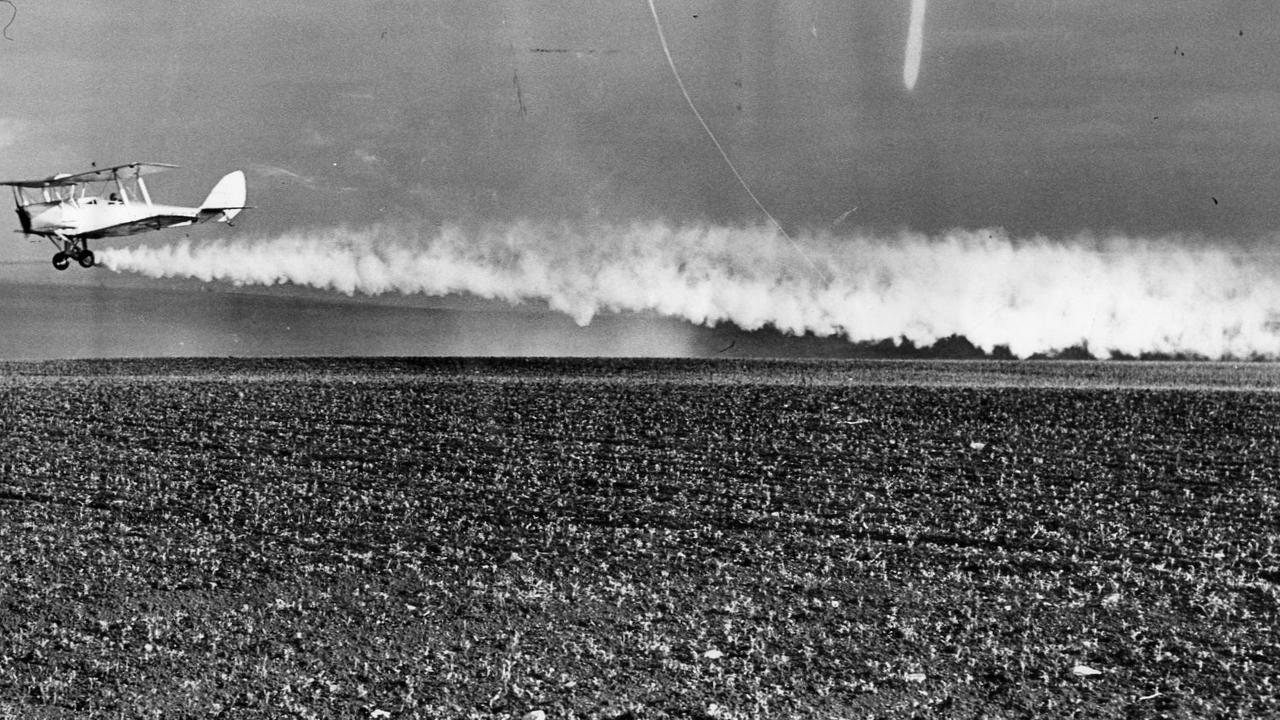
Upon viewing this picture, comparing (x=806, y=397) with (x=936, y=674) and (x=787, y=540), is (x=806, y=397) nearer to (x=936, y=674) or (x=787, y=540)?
(x=787, y=540)

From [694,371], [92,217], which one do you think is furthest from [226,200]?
[694,371]

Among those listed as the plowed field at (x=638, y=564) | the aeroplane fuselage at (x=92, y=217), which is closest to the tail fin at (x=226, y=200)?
the aeroplane fuselage at (x=92, y=217)

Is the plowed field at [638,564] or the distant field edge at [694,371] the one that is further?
the distant field edge at [694,371]

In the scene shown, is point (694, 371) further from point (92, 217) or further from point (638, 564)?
point (638, 564)

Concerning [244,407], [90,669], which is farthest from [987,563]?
[244,407]

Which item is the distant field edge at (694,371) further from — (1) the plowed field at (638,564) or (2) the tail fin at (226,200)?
(1) the plowed field at (638,564)
